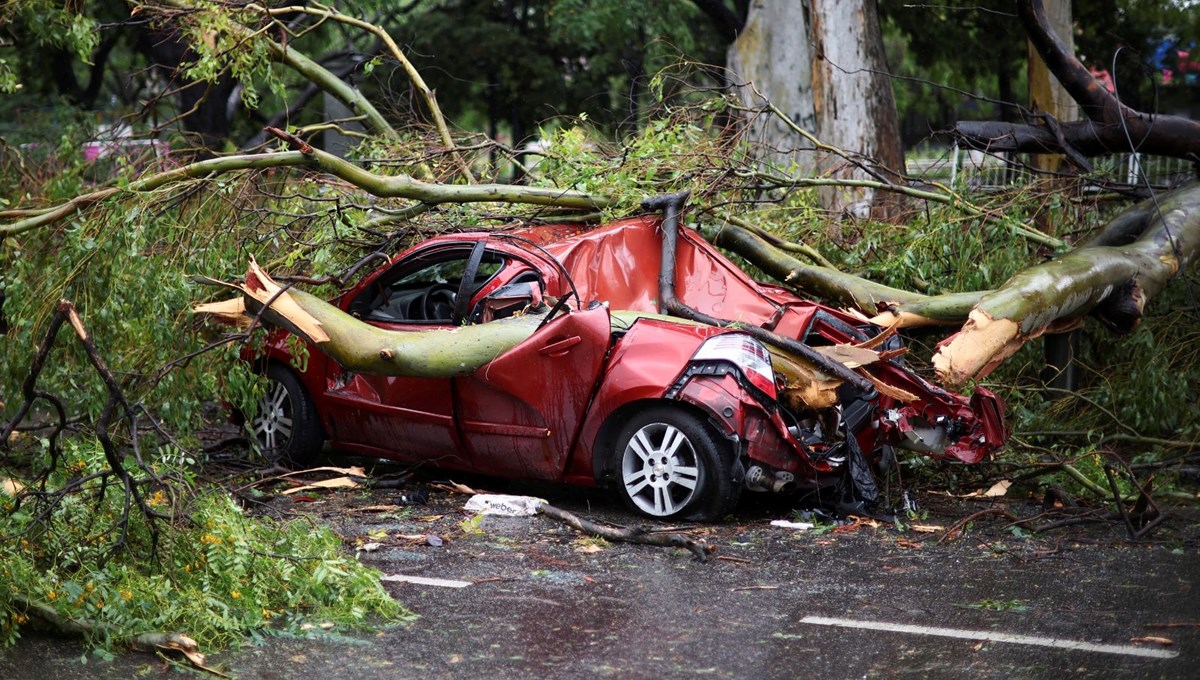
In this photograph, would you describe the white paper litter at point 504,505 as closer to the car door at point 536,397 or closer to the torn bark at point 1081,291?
the car door at point 536,397

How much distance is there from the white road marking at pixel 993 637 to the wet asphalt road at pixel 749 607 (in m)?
0.02

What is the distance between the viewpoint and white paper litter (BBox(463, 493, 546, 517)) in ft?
23.9

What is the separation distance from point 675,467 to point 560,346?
917 mm

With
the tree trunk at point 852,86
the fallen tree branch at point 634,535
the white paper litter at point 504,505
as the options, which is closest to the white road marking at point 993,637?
the fallen tree branch at point 634,535

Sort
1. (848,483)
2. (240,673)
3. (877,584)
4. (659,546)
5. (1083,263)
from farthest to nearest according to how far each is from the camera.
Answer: (1083,263) < (848,483) < (659,546) < (877,584) < (240,673)

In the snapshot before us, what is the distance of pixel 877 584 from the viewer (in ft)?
19.2

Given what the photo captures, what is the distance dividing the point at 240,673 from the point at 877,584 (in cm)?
287

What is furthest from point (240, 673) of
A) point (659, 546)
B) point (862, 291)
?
point (862, 291)

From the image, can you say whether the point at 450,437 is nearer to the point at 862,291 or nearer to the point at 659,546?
the point at 659,546

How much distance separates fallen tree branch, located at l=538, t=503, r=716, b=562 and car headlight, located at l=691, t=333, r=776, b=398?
92 cm

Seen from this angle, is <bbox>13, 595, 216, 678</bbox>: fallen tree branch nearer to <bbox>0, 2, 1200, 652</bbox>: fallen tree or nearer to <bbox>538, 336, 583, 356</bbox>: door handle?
<bbox>0, 2, 1200, 652</bbox>: fallen tree

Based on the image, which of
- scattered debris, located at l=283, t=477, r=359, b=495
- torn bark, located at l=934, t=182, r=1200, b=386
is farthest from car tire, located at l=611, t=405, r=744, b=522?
scattered debris, located at l=283, t=477, r=359, b=495

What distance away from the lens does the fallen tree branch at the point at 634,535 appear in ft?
20.9

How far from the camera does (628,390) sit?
6.96 meters
